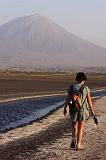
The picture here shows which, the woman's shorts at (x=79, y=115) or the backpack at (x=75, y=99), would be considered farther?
the woman's shorts at (x=79, y=115)

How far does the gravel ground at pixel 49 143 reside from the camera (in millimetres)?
13545

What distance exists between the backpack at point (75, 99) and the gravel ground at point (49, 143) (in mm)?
1196

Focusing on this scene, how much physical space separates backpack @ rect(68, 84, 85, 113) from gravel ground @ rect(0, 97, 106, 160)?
120cm

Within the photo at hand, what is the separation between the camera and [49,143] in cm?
1602

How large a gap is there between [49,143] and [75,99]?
10.1 feet

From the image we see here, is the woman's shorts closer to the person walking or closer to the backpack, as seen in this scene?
the person walking

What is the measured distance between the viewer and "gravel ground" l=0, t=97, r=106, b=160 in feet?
44.4

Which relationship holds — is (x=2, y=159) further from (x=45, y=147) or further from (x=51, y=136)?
(x=51, y=136)

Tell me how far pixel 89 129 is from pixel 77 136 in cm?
610

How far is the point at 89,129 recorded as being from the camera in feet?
65.7

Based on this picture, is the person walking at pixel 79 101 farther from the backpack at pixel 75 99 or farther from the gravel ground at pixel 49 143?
the gravel ground at pixel 49 143

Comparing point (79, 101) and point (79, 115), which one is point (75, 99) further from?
point (79, 115)

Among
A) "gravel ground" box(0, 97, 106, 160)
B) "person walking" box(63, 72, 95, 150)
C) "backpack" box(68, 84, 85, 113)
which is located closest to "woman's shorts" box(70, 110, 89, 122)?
"person walking" box(63, 72, 95, 150)

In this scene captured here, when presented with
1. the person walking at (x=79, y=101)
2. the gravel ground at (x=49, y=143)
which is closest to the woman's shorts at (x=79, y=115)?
the person walking at (x=79, y=101)
